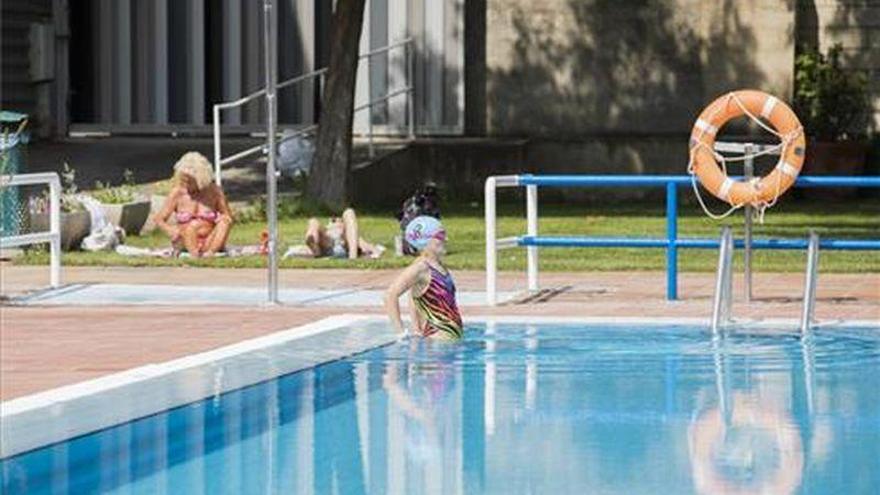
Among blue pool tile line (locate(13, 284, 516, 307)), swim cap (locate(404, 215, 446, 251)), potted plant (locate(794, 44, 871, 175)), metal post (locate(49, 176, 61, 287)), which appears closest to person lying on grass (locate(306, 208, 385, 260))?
blue pool tile line (locate(13, 284, 516, 307))

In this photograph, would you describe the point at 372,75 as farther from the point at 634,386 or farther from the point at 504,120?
the point at 634,386

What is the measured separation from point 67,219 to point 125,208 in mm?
1571

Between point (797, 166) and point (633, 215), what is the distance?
34.6ft

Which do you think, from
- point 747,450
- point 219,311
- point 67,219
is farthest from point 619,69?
point 747,450

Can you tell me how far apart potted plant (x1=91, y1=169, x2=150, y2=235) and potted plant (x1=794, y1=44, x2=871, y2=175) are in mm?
9887

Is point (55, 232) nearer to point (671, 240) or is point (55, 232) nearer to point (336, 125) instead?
point (671, 240)

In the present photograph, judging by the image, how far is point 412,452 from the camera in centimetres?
998

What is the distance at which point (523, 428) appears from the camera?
10.8 m

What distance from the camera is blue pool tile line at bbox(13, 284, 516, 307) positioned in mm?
16875

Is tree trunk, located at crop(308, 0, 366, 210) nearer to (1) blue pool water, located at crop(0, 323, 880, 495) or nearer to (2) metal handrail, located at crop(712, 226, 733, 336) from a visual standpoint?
(2) metal handrail, located at crop(712, 226, 733, 336)

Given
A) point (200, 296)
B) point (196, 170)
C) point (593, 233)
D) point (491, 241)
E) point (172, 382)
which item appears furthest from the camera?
point (593, 233)

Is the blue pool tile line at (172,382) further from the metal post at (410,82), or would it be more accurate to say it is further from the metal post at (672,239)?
the metal post at (410,82)

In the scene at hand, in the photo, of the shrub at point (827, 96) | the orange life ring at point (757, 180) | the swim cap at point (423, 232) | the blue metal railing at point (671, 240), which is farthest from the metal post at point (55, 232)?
the shrub at point (827, 96)

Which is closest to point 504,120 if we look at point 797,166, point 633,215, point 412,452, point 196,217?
point 633,215
